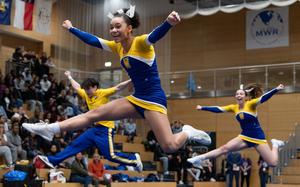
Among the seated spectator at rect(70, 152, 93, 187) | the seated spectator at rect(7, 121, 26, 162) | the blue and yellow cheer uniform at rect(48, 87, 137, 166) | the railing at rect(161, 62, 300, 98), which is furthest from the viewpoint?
the railing at rect(161, 62, 300, 98)

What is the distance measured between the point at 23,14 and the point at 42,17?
1.45 m

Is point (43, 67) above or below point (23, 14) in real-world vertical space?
below

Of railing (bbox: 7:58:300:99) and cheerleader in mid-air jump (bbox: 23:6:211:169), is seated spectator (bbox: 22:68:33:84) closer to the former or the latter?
railing (bbox: 7:58:300:99)

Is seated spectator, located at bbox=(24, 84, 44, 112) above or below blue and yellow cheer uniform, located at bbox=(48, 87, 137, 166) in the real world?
above

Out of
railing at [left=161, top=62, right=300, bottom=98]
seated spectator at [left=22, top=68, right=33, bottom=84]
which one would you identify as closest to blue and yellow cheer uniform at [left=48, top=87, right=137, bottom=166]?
seated spectator at [left=22, top=68, right=33, bottom=84]

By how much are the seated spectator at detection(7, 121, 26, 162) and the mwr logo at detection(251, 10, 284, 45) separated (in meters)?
12.3

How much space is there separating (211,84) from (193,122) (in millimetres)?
1789

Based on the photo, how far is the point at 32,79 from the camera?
18.2m

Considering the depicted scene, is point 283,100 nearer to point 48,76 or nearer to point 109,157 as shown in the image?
point 48,76

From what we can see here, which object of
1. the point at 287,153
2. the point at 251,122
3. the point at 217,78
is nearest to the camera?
the point at 251,122

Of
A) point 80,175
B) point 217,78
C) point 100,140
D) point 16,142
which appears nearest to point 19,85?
point 16,142

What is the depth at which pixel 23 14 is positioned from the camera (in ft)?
60.8

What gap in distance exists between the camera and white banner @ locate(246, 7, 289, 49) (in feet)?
71.6

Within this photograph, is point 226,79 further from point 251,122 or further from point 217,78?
point 251,122
